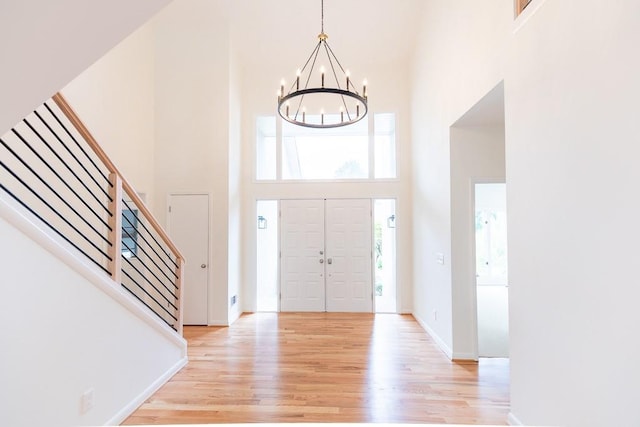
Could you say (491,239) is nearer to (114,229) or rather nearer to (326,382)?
(326,382)

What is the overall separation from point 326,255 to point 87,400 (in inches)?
167

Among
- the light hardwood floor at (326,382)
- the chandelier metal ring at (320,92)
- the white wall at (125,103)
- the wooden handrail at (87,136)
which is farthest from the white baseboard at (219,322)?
→ the chandelier metal ring at (320,92)

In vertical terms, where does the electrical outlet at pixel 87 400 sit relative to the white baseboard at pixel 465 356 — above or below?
above

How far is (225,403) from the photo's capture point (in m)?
2.76

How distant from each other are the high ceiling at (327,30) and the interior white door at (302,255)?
2.61 meters

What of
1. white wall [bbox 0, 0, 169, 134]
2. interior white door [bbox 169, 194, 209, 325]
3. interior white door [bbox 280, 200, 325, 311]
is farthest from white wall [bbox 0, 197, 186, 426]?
→ interior white door [bbox 280, 200, 325, 311]

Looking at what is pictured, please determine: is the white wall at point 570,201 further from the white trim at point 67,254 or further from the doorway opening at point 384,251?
the doorway opening at point 384,251

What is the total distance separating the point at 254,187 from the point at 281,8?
293 centimetres

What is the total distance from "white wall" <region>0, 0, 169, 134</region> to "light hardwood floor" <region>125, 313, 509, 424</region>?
96.7 inches

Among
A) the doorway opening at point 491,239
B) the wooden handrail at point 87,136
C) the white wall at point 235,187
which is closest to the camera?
the wooden handrail at point 87,136

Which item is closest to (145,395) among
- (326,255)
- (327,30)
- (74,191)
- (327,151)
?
(74,191)

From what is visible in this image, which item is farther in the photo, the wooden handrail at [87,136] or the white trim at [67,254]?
the wooden handrail at [87,136]

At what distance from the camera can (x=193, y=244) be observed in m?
5.25

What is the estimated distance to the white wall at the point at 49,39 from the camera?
2.83 ft
